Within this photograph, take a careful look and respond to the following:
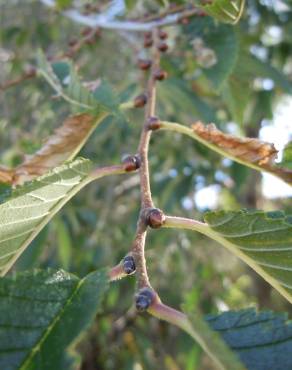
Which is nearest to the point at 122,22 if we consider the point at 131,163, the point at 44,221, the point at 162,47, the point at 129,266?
the point at 162,47

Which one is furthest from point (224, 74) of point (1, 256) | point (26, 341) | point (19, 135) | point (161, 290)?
point (161, 290)

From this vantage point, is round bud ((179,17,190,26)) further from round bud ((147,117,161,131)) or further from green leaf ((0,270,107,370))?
green leaf ((0,270,107,370))

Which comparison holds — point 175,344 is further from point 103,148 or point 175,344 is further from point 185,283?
point 103,148

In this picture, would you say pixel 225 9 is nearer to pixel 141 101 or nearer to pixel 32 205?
pixel 141 101

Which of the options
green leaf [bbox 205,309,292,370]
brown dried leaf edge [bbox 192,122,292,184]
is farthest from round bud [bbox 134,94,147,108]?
green leaf [bbox 205,309,292,370]

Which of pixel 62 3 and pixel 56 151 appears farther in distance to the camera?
pixel 62 3

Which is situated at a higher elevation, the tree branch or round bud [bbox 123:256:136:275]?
the tree branch
